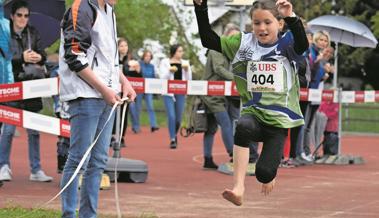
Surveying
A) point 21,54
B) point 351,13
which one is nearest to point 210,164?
point 21,54

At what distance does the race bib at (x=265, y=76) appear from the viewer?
26.0 feet

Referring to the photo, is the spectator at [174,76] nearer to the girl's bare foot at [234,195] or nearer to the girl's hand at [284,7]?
the girl's bare foot at [234,195]

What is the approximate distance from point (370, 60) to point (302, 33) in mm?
45449

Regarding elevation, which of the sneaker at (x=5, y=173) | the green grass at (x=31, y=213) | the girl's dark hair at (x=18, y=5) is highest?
the girl's dark hair at (x=18, y=5)

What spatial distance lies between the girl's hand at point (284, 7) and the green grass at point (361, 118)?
1799 cm

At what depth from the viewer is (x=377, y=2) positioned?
1817 inches

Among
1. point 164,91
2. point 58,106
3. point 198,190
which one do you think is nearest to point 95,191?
point 198,190

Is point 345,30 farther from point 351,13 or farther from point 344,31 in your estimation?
point 351,13

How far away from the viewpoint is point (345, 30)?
1616 cm

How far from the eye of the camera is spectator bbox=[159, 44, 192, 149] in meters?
18.7

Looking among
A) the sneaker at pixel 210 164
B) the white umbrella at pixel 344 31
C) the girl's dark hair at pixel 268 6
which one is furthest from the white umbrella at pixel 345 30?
the girl's dark hair at pixel 268 6

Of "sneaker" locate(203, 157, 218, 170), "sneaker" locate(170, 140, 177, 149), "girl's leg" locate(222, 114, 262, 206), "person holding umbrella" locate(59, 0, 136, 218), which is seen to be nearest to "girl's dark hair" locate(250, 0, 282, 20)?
"girl's leg" locate(222, 114, 262, 206)

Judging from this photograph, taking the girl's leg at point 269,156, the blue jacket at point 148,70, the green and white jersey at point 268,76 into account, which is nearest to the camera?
the girl's leg at point 269,156

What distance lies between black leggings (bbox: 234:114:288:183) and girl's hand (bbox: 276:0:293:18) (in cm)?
92
